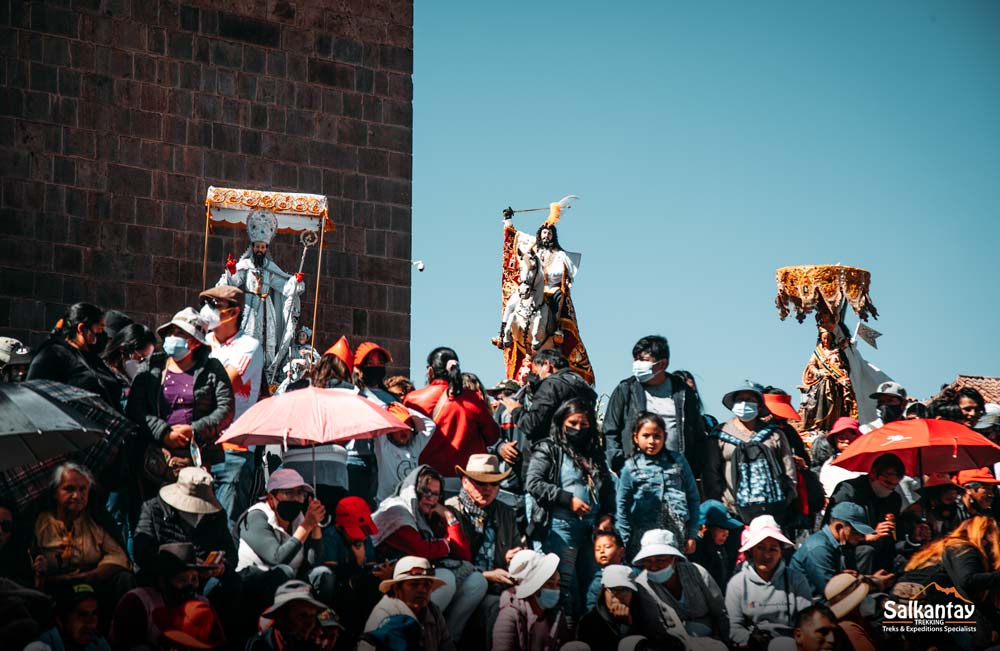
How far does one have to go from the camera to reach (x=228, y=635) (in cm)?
1005

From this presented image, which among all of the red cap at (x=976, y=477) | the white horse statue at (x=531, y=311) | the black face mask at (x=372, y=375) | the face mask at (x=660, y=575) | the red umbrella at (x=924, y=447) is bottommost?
the face mask at (x=660, y=575)

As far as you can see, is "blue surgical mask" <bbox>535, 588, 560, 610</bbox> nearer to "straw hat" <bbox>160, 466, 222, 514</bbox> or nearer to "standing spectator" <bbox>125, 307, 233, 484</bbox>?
"straw hat" <bbox>160, 466, 222, 514</bbox>

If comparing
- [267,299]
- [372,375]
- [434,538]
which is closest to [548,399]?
[372,375]

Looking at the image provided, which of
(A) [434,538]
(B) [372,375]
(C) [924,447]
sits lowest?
(A) [434,538]

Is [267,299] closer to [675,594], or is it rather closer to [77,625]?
[675,594]

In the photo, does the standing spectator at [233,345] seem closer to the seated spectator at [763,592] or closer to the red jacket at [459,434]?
the red jacket at [459,434]

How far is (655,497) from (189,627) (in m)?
3.58

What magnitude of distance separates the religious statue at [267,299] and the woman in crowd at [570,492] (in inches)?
253

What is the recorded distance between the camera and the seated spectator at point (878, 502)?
1212 cm

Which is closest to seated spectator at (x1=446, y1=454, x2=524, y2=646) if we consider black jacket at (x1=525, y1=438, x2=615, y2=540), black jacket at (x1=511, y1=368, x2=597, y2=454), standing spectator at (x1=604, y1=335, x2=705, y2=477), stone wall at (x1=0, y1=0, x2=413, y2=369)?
black jacket at (x1=525, y1=438, x2=615, y2=540)

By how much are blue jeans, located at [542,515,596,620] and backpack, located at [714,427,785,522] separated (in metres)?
1.44

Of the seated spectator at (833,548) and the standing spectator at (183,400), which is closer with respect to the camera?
the standing spectator at (183,400)

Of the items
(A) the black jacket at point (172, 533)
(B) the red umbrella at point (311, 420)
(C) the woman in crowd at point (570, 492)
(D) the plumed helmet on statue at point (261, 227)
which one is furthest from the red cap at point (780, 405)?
(D) the plumed helmet on statue at point (261, 227)

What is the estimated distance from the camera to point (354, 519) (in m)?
10.9
